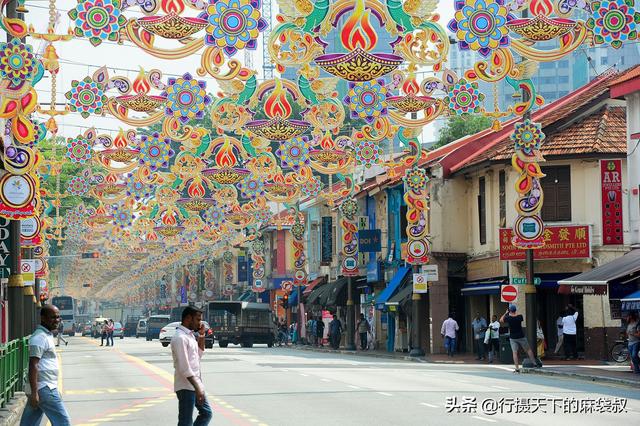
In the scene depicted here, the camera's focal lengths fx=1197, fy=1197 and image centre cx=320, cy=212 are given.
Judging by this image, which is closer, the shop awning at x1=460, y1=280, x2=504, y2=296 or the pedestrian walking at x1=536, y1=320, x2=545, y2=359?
the pedestrian walking at x1=536, y1=320, x2=545, y2=359

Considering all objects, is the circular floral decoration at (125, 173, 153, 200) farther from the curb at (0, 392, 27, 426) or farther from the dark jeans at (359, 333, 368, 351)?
the curb at (0, 392, 27, 426)

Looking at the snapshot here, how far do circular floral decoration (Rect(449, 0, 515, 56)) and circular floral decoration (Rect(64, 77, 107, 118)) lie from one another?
9.42 metres

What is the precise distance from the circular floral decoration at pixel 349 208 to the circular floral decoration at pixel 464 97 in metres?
24.5

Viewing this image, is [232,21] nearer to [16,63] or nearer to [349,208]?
[16,63]

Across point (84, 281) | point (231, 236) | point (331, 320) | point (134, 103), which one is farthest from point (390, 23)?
point (84, 281)

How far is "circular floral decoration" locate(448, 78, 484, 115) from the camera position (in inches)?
1220

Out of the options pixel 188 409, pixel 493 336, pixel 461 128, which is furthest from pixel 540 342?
pixel 461 128

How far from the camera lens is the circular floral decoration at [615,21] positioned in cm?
2448

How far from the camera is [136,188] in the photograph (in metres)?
46.4

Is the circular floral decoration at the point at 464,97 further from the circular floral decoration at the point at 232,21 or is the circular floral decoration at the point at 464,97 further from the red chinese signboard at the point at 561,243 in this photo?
the red chinese signboard at the point at 561,243

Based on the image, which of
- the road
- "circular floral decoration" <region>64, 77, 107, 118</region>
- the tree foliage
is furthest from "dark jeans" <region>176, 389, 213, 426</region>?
the tree foliage

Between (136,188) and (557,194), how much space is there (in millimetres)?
16096

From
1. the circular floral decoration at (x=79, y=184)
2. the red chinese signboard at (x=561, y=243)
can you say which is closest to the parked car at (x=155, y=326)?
the circular floral decoration at (x=79, y=184)

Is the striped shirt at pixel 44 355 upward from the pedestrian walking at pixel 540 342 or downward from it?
upward
